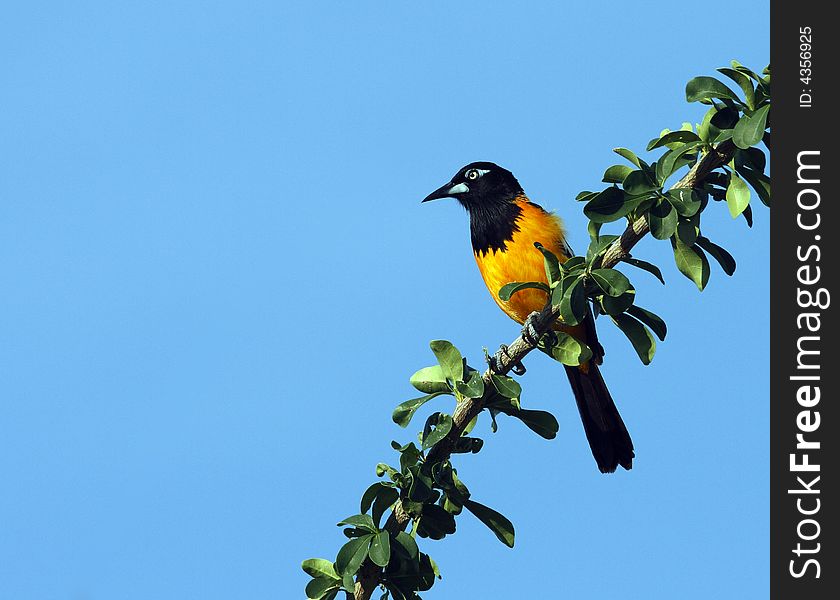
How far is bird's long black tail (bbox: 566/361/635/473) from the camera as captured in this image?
5.12 meters

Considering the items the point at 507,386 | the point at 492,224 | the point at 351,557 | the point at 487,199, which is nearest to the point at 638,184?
the point at 507,386

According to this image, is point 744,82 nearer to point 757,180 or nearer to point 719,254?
point 757,180

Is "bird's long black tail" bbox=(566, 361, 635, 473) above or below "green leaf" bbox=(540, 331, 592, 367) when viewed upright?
above

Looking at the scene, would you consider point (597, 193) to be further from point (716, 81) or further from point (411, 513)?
point (411, 513)

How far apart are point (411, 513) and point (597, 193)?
42.8 inches

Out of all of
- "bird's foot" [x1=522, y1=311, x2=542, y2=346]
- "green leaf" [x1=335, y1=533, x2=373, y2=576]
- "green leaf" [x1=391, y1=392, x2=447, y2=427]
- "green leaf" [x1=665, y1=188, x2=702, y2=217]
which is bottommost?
"green leaf" [x1=335, y1=533, x2=373, y2=576]

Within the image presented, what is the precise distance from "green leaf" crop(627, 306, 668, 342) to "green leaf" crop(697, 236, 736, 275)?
0.24 m

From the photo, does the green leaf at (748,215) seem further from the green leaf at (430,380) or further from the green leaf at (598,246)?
the green leaf at (430,380)

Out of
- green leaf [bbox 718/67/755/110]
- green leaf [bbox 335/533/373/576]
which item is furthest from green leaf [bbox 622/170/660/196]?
green leaf [bbox 335/533/373/576]

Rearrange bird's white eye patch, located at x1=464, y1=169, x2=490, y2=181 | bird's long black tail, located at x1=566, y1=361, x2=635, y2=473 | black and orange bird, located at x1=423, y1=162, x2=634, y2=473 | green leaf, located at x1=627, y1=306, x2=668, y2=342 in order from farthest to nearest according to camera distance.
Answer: bird's white eye patch, located at x1=464, y1=169, x2=490, y2=181
black and orange bird, located at x1=423, y1=162, x2=634, y2=473
bird's long black tail, located at x1=566, y1=361, x2=635, y2=473
green leaf, located at x1=627, y1=306, x2=668, y2=342

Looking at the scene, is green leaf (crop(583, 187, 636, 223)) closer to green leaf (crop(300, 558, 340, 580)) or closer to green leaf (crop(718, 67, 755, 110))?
green leaf (crop(718, 67, 755, 110))

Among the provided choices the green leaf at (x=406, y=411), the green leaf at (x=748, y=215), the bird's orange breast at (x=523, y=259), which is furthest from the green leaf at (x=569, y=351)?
the bird's orange breast at (x=523, y=259)

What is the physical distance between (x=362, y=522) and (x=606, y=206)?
3.84 ft

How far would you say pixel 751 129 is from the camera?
2783 mm
